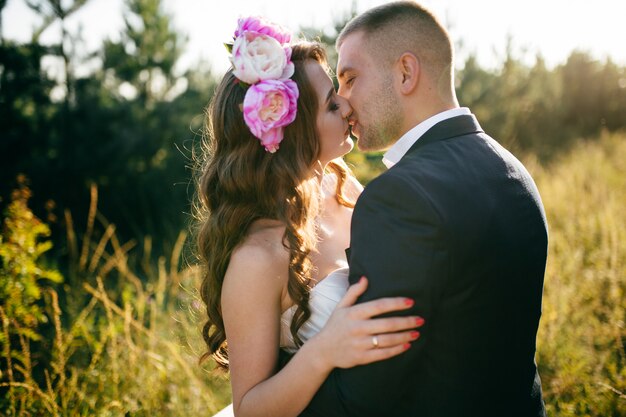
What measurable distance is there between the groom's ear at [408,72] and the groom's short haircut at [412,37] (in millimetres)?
42

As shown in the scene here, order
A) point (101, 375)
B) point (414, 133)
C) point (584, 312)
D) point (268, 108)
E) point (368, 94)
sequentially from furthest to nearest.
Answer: point (584, 312) → point (101, 375) → point (368, 94) → point (414, 133) → point (268, 108)

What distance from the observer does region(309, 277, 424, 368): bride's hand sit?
1780 millimetres

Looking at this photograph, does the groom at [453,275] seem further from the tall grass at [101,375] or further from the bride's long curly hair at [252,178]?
the tall grass at [101,375]

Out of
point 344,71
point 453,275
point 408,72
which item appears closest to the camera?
point 453,275

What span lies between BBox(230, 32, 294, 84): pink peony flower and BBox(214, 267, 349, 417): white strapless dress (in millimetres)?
1000

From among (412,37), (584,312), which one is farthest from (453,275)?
(584,312)

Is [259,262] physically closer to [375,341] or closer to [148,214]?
[375,341]

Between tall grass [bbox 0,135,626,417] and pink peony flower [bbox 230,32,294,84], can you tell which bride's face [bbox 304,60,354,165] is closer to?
pink peony flower [bbox 230,32,294,84]

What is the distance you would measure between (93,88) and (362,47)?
39.3 feet

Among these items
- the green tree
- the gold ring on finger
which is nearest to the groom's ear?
the gold ring on finger

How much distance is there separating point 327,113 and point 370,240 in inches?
40.1

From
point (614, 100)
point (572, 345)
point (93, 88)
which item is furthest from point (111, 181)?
point (614, 100)

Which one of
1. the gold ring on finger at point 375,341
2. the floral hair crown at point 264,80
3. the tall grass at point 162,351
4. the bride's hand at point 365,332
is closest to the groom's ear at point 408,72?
the floral hair crown at point 264,80

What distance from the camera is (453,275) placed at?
5.84 feet
